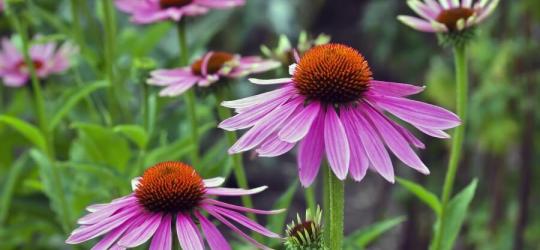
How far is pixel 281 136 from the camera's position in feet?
1.92

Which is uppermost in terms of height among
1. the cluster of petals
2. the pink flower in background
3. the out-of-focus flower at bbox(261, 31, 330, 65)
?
the pink flower in background

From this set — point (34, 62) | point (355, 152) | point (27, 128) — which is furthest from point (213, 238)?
point (34, 62)

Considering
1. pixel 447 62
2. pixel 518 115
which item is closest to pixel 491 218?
pixel 518 115

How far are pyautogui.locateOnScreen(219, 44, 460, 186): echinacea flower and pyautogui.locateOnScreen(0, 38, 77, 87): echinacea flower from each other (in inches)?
29.7

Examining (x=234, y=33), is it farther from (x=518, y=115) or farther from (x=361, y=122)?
(x=361, y=122)

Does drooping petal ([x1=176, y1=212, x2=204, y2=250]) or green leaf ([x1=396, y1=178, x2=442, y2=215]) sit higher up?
drooping petal ([x1=176, y1=212, x2=204, y2=250])

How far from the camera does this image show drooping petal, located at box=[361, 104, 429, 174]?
1.99 feet

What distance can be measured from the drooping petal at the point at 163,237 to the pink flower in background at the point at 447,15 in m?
0.39

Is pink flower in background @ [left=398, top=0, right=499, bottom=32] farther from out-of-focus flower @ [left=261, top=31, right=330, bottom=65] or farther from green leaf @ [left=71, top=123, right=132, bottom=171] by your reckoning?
green leaf @ [left=71, top=123, right=132, bottom=171]

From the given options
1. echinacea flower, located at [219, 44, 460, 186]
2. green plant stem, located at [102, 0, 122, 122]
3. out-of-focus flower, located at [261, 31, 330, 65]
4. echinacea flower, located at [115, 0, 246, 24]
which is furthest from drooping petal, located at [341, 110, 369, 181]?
green plant stem, located at [102, 0, 122, 122]

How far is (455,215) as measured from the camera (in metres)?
0.90

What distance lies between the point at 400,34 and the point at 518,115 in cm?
40

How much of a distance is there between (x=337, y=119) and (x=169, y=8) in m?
0.53

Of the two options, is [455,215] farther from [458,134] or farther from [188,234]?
[188,234]
